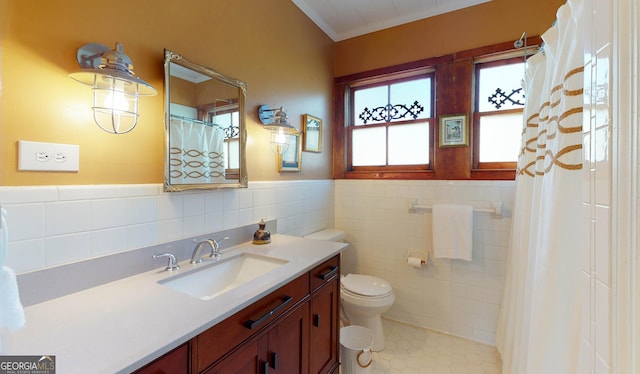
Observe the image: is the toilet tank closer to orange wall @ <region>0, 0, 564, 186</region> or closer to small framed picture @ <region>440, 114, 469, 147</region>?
orange wall @ <region>0, 0, 564, 186</region>

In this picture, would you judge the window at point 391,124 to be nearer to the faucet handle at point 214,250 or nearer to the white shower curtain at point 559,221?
the white shower curtain at point 559,221

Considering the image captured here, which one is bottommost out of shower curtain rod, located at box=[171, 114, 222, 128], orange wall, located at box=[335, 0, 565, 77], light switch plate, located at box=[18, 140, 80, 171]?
light switch plate, located at box=[18, 140, 80, 171]

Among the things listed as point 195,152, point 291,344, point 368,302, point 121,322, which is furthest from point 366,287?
point 121,322

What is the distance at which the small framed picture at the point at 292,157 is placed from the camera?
6.27 feet

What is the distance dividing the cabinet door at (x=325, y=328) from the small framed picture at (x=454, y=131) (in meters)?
1.40

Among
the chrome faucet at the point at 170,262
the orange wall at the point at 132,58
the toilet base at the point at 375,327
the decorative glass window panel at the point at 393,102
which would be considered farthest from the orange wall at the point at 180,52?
the toilet base at the point at 375,327

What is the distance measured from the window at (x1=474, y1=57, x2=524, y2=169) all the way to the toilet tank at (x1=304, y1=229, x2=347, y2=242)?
1211 millimetres

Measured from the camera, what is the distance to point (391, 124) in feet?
7.88

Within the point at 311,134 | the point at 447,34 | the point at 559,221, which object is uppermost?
the point at 447,34

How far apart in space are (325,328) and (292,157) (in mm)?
1169

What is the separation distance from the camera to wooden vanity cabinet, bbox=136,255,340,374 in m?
0.75

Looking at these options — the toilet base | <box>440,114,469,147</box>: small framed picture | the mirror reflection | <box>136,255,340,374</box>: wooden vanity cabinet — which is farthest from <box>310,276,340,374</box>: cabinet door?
<box>440,114,469,147</box>: small framed picture

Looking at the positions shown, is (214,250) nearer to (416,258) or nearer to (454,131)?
(416,258)

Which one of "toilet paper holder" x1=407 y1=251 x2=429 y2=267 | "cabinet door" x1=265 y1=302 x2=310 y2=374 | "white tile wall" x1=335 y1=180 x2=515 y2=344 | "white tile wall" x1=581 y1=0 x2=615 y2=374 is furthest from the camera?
"toilet paper holder" x1=407 y1=251 x2=429 y2=267
